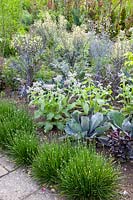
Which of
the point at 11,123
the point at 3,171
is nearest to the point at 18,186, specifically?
the point at 3,171

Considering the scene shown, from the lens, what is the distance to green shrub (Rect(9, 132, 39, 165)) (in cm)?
351

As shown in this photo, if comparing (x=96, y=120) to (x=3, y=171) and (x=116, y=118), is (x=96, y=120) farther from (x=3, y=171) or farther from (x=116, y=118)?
(x=3, y=171)

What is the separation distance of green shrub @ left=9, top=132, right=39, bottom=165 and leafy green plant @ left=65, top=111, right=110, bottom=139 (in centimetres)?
38

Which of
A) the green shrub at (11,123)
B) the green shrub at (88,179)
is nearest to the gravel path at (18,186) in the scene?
the green shrub at (88,179)

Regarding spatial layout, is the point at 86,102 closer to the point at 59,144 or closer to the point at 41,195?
the point at 59,144

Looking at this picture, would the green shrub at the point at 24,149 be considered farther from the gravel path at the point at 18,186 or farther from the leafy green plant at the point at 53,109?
the leafy green plant at the point at 53,109

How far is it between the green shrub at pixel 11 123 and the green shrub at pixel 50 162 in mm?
507

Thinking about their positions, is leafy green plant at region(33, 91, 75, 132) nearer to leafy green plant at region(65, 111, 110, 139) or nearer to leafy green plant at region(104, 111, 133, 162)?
leafy green plant at region(65, 111, 110, 139)

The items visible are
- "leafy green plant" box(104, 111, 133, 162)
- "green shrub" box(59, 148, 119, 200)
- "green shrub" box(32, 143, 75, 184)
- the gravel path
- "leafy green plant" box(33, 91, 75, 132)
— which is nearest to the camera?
"green shrub" box(59, 148, 119, 200)

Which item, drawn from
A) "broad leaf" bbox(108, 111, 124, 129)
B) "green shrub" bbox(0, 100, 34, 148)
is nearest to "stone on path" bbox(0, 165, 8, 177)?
"green shrub" bbox(0, 100, 34, 148)

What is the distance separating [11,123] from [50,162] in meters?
0.83

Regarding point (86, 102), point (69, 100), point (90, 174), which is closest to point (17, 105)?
point (69, 100)

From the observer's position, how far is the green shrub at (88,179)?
2.99 metres

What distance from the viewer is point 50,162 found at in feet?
10.7
